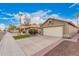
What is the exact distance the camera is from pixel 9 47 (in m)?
3.69

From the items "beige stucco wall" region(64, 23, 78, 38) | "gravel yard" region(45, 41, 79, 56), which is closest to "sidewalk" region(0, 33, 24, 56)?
"gravel yard" region(45, 41, 79, 56)

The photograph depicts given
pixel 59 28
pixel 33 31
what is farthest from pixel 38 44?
pixel 59 28

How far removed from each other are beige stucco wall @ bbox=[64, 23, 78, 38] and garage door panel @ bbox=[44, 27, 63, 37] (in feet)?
0.35

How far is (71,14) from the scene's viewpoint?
370 centimetres

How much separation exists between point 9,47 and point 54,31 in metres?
1.01

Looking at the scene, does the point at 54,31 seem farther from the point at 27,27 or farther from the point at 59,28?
the point at 27,27

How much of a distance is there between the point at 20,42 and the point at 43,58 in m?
0.58

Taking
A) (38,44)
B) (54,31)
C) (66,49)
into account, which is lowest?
(66,49)

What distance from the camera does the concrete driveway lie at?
11.9 ft

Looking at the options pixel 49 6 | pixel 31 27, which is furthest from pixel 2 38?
pixel 49 6

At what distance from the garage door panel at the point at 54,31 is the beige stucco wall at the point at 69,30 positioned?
0.11 m

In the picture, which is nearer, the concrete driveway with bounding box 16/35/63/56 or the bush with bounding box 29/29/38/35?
the concrete driveway with bounding box 16/35/63/56

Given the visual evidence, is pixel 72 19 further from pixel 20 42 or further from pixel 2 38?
pixel 2 38

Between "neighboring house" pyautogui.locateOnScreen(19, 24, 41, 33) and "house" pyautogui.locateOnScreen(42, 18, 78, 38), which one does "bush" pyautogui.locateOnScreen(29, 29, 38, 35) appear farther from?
"house" pyautogui.locateOnScreen(42, 18, 78, 38)
